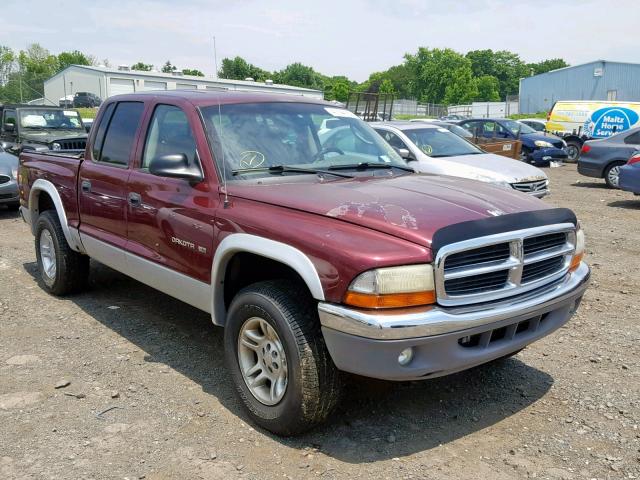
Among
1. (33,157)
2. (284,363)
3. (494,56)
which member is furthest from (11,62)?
(494,56)

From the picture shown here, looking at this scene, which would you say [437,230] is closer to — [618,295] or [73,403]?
[73,403]

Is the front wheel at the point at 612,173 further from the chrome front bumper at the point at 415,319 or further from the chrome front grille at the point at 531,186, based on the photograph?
the chrome front bumper at the point at 415,319

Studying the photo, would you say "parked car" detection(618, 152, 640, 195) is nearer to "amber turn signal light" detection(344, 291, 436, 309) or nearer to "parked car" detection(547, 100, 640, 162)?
"amber turn signal light" detection(344, 291, 436, 309)

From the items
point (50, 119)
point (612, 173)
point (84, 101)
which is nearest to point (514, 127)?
point (612, 173)

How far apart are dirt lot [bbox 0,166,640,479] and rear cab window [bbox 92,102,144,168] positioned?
1.42m

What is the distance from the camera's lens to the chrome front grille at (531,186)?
369 inches

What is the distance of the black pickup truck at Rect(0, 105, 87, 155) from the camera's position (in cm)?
1310

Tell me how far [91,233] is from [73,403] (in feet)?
5.54

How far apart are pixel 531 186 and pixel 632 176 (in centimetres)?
279

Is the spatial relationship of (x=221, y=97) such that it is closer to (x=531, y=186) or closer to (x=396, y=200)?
(x=396, y=200)

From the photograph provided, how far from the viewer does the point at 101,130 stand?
523 centimetres

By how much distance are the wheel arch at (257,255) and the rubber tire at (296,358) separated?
0.13 metres

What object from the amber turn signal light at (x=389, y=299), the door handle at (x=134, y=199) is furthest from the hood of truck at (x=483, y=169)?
the amber turn signal light at (x=389, y=299)

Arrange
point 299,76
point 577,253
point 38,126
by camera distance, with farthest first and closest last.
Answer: point 299,76
point 38,126
point 577,253
